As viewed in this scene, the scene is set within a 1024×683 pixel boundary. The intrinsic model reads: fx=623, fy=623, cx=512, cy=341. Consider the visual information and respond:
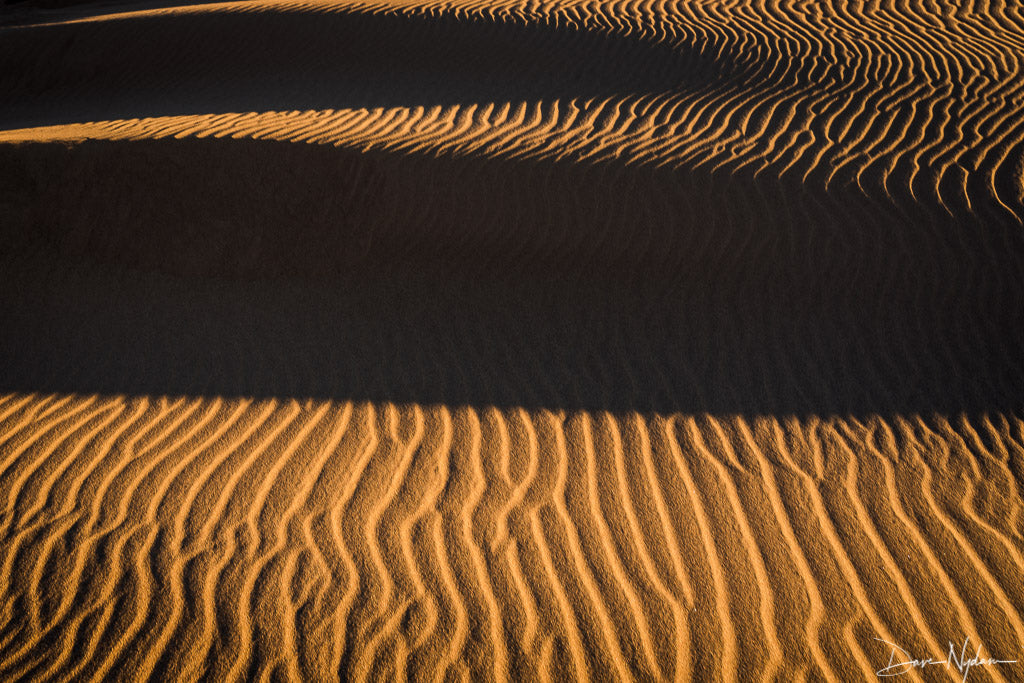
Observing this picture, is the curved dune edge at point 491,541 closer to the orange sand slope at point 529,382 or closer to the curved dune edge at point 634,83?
the orange sand slope at point 529,382

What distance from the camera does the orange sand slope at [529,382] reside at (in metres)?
2.92

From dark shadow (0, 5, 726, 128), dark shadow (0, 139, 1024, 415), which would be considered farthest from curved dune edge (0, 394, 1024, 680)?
dark shadow (0, 5, 726, 128)

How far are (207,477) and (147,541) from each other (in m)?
0.49

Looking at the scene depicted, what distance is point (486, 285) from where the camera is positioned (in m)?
5.48

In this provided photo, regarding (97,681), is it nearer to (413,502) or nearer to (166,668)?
(166,668)

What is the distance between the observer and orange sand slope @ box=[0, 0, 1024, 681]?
9.59 feet

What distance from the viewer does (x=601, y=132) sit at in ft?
23.6

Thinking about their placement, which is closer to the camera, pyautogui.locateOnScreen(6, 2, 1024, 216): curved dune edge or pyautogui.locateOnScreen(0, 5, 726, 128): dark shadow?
pyautogui.locateOnScreen(6, 2, 1024, 216): curved dune edge

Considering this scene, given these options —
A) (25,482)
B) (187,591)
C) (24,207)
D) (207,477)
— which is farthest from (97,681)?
(24,207)

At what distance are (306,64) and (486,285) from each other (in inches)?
295
